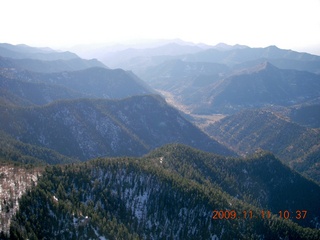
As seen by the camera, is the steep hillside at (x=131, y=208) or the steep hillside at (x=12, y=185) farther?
the steep hillside at (x=131, y=208)

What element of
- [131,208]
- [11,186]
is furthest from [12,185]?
[131,208]

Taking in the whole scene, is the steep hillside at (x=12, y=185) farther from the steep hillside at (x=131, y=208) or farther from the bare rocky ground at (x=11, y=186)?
the steep hillside at (x=131, y=208)

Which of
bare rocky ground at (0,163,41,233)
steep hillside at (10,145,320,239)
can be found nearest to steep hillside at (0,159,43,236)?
bare rocky ground at (0,163,41,233)

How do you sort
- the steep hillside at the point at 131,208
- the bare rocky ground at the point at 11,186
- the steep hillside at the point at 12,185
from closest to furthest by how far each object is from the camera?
the steep hillside at the point at 12,185 → the bare rocky ground at the point at 11,186 → the steep hillside at the point at 131,208

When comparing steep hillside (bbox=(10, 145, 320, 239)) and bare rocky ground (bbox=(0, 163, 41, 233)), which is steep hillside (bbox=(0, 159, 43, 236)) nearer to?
bare rocky ground (bbox=(0, 163, 41, 233))

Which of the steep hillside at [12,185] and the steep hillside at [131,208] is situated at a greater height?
the steep hillside at [12,185]

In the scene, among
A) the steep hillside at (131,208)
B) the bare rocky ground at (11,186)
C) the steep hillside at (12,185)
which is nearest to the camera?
the steep hillside at (12,185)

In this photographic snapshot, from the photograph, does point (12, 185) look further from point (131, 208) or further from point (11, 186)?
point (131, 208)

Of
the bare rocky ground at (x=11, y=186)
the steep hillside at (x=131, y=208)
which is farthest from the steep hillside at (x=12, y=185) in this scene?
the steep hillside at (x=131, y=208)

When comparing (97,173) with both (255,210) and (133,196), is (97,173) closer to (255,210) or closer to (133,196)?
(133,196)
